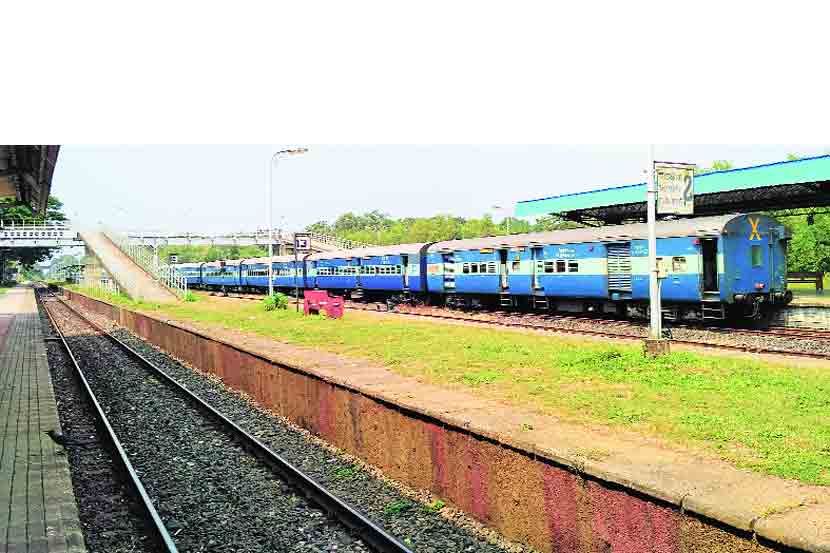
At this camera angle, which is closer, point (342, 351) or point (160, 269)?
point (342, 351)

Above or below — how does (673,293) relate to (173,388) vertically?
above

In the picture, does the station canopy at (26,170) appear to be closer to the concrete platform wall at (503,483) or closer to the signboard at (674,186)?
the concrete platform wall at (503,483)

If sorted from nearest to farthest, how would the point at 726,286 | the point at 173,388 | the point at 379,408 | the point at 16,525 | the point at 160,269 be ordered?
the point at 16,525 < the point at 379,408 < the point at 173,388 < the point at 726,286 < the point at 160,269

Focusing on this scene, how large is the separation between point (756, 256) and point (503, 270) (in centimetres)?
944

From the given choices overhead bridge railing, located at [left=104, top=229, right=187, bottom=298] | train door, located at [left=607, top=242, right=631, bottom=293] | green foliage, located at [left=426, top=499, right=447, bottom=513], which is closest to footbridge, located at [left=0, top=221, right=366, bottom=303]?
overhead bridge railing, located at [left=104, top=229, right=187, bottom=298]

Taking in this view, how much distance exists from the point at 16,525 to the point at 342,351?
304 inches

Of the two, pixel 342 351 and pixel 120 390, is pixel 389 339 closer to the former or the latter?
pixel 342 351

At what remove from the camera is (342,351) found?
14242 mm

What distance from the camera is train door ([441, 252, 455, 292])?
29.9m

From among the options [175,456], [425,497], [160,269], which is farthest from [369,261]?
[425,497]

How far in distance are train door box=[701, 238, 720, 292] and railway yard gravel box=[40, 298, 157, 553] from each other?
51.5ft

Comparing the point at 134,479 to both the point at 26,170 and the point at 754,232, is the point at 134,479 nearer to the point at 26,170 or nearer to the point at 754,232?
the point at 754,232

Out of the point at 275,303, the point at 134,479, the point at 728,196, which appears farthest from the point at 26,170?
the point at 728,196

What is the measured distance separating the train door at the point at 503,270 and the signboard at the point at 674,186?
13492 millimetres
